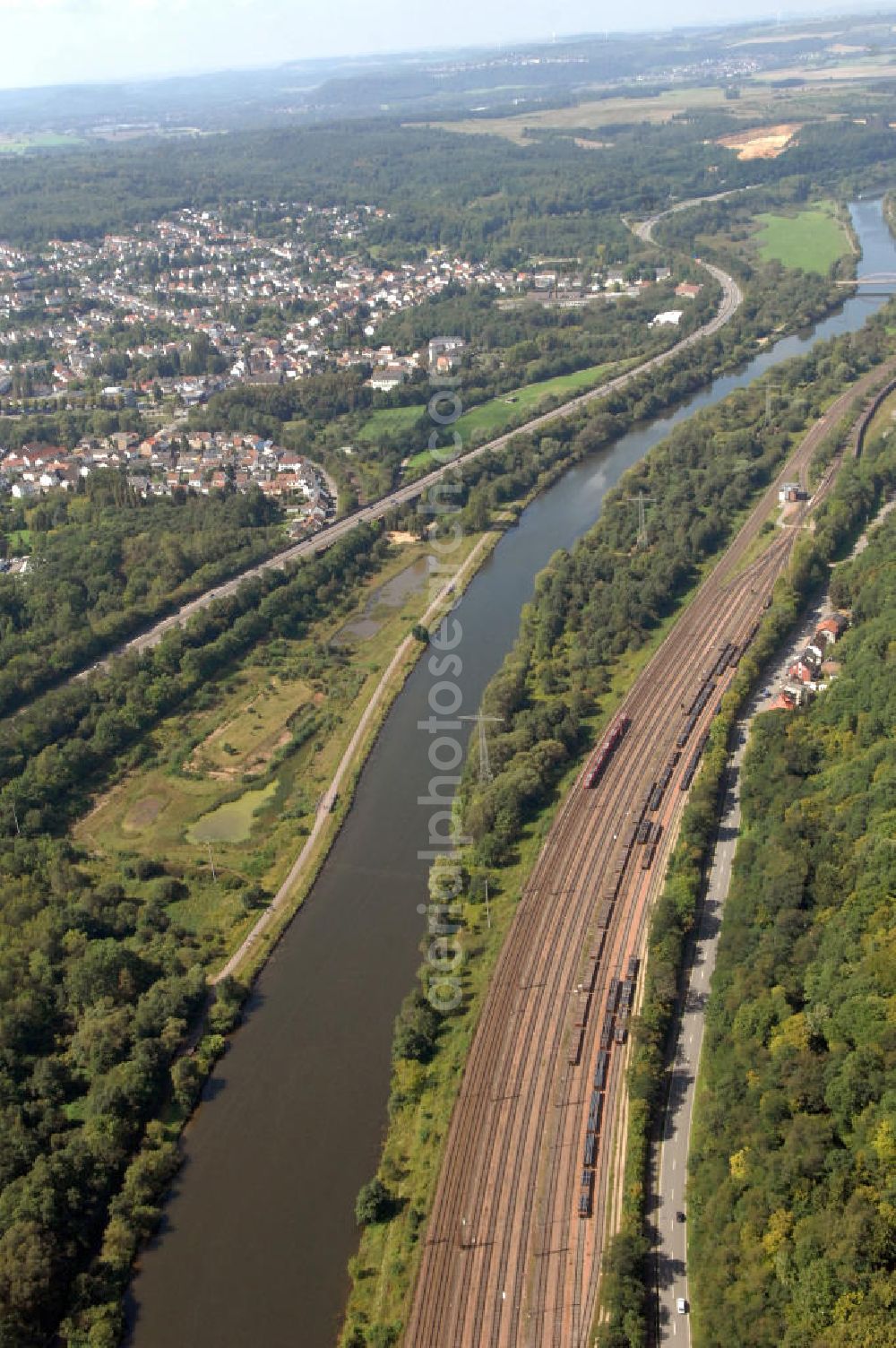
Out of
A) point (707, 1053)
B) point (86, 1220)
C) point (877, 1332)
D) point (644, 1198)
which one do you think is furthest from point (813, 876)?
point (86, 1220)

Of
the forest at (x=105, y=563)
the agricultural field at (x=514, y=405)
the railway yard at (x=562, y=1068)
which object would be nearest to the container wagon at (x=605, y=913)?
the railway yard at (x=562, y=1068)

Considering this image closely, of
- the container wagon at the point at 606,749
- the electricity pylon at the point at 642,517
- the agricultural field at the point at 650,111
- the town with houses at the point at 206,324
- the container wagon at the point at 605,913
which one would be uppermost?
the agricultural field at the point at 650,111

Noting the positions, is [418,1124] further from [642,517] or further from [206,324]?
[206,324]

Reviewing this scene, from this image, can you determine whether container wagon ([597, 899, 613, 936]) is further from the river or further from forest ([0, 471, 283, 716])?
forest ([0, 471, 283, 716])

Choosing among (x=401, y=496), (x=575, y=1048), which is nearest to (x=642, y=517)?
(x=401, y=496)

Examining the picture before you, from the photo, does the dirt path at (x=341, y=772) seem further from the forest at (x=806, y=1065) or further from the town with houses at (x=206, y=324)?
the forest at (x=806, y=1065)

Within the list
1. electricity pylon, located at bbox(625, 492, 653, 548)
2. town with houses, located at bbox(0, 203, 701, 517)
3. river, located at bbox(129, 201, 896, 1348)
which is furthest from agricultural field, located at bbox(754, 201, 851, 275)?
river, located at bbox(129, 201, 896, 1348)
